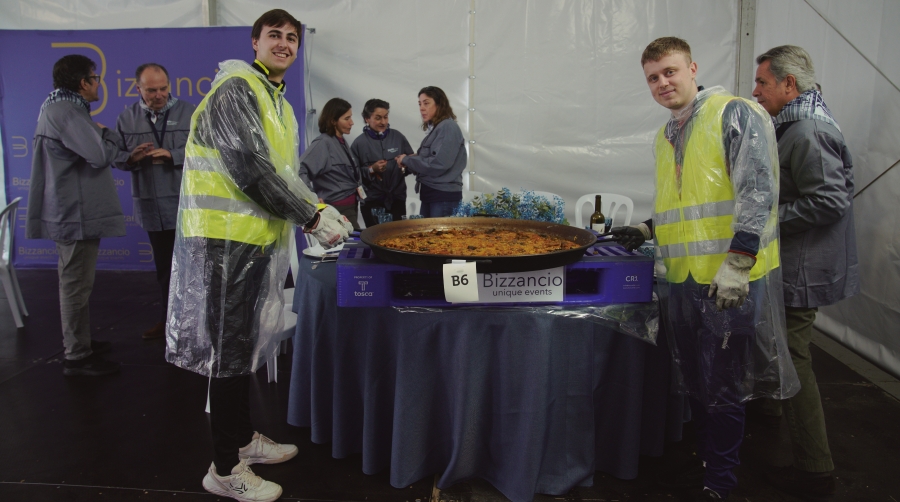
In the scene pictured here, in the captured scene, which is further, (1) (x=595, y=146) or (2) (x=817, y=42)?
(1) (x=595, y=146)

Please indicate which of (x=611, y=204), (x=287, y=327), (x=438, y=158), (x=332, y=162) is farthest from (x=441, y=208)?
(x=287, y=327)

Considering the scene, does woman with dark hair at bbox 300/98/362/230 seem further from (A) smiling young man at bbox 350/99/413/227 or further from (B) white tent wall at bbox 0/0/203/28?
(B) white tent wall at bbox 0/0/203/28

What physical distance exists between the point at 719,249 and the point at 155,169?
3.53m

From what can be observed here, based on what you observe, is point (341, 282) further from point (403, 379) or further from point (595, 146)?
point (595, 146)

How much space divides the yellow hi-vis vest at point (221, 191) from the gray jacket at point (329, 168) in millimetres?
2231

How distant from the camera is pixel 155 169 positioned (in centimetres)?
377

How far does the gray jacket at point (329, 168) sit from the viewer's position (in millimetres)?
4184

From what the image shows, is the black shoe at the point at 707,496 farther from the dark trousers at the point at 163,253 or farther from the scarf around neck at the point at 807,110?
the dark trousers at the point at 163,253

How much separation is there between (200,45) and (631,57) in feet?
13.6

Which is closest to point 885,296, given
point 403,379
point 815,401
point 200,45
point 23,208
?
point 815,401

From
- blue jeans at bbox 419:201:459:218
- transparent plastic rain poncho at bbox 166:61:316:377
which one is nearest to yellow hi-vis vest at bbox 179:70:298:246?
transparent plastic rain poncho at bbox 166:61:316:377

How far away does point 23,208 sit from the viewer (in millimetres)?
5770

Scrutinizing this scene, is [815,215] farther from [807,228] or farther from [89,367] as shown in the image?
[89,367]

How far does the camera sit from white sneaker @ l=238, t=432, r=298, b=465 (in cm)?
240
